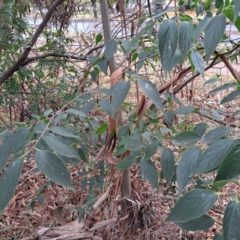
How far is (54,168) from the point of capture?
385 mm

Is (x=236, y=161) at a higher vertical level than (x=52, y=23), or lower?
lower

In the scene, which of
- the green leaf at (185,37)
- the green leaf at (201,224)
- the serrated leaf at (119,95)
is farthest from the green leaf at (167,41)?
the green leaf at (201,224)

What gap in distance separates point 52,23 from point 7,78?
63 cm

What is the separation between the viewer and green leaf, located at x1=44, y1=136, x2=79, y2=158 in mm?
436

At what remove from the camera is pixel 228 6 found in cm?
40

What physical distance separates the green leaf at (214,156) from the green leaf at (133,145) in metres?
0.23

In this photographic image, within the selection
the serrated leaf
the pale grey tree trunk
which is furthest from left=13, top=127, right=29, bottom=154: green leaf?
the pale grey tree trunk

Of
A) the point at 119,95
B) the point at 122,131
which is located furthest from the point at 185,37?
the point at 122,131

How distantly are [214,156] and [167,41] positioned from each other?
172 mm

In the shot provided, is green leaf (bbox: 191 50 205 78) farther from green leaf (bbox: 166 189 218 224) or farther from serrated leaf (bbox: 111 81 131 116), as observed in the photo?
green leaf (bbox: 166 189 218 224)

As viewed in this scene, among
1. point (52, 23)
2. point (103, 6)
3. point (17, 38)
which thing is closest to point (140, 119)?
point (103, 6)

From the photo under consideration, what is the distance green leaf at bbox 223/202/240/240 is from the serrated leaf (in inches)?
10.2

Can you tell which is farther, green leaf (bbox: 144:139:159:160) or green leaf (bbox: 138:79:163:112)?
green leaf (bbox: 144:139:159:160)

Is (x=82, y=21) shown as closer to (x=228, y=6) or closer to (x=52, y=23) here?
(x=52, y=23)
